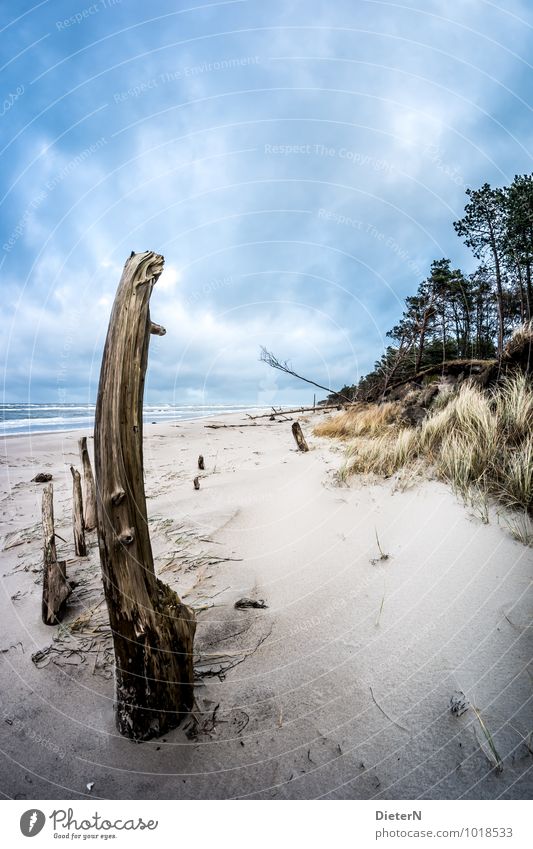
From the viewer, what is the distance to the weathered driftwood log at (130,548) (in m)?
1.50

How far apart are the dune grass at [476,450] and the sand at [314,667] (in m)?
0.32

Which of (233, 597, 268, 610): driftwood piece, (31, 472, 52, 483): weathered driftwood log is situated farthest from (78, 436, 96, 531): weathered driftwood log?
(31, 472, 52, 483): weathered driftwood log

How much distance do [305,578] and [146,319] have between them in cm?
238

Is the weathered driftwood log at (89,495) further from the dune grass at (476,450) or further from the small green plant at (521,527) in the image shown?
the small green plant at (521,527)

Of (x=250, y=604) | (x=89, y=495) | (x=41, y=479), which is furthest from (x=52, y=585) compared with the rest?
(x=41, y=479)

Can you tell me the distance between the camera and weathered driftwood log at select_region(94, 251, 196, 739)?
4.93 ft

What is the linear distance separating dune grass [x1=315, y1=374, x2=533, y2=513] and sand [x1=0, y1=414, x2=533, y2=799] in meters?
0.32

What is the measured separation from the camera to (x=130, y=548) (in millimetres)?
1516

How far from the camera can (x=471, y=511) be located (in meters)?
2.93

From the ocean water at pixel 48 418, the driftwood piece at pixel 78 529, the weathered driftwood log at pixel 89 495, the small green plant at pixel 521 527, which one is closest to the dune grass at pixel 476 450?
the small green plant at pixel 521 527

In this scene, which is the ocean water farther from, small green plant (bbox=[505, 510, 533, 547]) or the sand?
small green plant (bbox=[505, 510, 533, 547])

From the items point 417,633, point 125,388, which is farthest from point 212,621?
point 125,388
